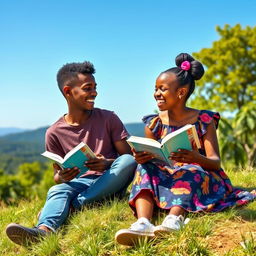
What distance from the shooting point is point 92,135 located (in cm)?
437

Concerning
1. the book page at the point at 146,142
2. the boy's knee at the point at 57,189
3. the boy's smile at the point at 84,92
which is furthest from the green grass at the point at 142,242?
the boy's smile at the point at 84,92

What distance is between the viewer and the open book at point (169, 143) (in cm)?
316

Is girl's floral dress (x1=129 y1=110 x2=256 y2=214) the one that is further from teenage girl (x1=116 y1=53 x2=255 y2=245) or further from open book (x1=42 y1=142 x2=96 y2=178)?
open book (x1=42 y1=142 x2=96 y2=178)

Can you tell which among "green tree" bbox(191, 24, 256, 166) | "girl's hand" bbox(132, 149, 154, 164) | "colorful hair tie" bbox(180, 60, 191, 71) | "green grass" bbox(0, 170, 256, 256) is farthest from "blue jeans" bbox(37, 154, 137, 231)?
"green tree" bbox(191, 24, 256, 166)

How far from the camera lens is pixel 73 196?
13.3 ft

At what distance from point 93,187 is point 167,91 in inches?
46.8

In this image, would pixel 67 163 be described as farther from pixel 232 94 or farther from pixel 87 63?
pixel 232 94

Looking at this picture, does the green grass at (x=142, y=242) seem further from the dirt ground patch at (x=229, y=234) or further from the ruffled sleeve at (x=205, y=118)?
the ruffled sleeve at (x=205, y=118)

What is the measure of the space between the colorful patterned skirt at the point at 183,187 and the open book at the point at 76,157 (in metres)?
0.50

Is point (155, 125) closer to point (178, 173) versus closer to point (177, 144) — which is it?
point (178, 173)

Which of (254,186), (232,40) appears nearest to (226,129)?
(232,40)

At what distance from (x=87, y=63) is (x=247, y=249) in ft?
8.38

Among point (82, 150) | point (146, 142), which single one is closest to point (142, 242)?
point (146, 142)

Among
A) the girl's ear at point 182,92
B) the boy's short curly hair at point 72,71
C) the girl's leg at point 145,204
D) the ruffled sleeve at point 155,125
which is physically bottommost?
the girl's leg at point 145,204
